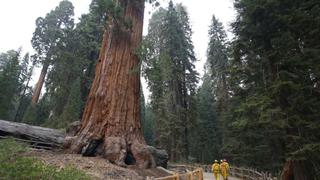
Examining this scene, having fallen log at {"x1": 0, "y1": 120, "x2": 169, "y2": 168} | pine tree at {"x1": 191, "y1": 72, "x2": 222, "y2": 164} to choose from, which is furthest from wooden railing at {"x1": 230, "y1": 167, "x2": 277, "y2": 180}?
pine tree at {"x1": 191, "y1": 72, "x2": 222, "y2": 164}

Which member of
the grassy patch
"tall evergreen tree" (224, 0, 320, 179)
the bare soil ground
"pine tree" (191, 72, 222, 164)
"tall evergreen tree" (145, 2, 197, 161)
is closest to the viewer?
the grassy patch

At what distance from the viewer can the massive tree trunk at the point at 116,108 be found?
10.5 metres

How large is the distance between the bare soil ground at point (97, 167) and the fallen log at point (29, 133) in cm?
186

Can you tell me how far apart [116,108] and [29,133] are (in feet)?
12.3

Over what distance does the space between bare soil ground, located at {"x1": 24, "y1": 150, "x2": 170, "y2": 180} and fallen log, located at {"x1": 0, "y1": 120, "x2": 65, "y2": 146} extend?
1860 mm

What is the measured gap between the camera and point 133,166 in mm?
10164

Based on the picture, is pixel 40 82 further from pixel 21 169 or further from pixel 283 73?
Result: pixel 21 169

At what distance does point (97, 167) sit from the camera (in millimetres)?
8875

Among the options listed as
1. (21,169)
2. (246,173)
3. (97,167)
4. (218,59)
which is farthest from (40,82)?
(21,169)

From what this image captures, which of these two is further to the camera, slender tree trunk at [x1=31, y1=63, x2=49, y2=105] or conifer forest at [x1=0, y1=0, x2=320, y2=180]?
slender tree trunk at [x1=31, y1=63, x2=49, y2=105]

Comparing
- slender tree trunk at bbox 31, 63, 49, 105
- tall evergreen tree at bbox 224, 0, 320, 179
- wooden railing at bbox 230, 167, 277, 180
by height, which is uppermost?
slender tree trunk at bbox 31, 63, 49, 105

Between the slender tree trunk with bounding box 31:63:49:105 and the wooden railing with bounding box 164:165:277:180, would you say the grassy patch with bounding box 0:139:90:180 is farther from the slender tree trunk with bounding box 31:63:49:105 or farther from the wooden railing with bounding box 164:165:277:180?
the slender tree trunk with bounding box 31:63:49:105

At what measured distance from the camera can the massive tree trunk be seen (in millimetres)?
10461

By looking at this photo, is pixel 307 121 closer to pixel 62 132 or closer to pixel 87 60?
pixel 62 132
